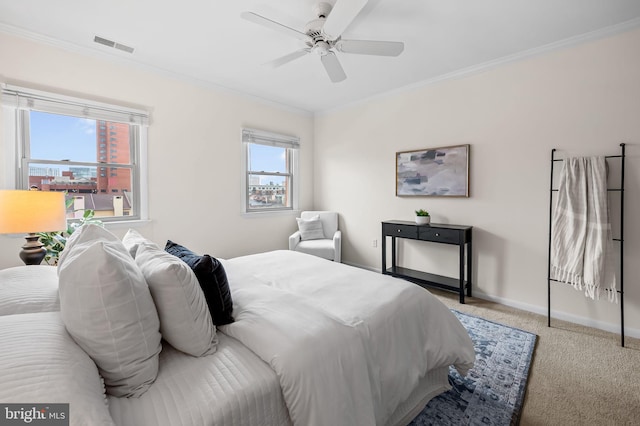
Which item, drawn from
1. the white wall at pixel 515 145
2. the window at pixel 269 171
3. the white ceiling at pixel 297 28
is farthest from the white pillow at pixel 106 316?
the white wall at pixel 515 145

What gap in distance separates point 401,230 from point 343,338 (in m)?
2.61

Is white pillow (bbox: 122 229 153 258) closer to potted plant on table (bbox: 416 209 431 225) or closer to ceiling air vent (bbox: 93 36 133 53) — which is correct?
ceiling air vent (bbox: 93 36 133 53)

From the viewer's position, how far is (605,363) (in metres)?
2.13

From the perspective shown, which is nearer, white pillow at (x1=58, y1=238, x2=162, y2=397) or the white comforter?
white pillow at (x1=58, y1=238, x2=162, y2=397)

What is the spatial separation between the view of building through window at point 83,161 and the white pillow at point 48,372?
2.67m

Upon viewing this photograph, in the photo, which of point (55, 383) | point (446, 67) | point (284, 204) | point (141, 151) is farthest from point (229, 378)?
point (284, 204)

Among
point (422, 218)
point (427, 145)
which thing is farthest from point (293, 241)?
point (427, 145)

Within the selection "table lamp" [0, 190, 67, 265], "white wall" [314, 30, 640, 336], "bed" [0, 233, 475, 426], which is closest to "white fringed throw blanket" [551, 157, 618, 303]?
"white wall" [314, 30, 640, 336]

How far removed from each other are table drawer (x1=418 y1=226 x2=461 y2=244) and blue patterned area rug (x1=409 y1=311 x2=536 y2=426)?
1046mm

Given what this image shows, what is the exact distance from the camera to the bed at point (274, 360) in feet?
2.49

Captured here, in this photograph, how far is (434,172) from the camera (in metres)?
3.67

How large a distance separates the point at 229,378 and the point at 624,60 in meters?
3.80

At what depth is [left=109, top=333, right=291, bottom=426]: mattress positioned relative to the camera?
89cm

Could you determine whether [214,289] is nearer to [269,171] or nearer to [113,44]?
[113,44]
